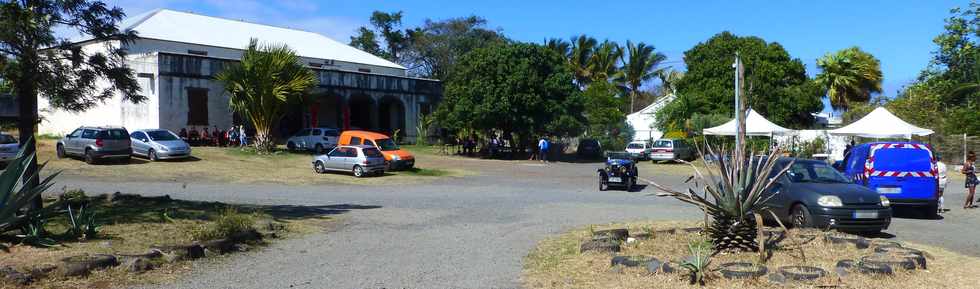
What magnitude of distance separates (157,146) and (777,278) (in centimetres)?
2604

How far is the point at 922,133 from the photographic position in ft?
82.4

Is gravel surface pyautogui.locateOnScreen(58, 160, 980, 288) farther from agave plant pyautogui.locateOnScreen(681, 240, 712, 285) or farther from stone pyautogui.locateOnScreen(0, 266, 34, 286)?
agave plant pyautogui.locateOnScreen(681, 240, 712, 285)

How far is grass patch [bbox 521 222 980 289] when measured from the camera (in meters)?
7.29

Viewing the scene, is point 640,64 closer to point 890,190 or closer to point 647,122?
point 647,122

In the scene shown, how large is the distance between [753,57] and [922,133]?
2377cm

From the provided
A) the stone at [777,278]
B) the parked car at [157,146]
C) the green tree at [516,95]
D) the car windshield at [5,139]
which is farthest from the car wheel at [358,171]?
the stone at [777,278]

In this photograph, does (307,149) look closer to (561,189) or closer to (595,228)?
(561,189)

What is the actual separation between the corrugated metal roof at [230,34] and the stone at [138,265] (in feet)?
113

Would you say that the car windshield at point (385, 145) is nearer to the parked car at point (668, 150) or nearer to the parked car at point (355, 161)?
the parked car at point (355, 161)

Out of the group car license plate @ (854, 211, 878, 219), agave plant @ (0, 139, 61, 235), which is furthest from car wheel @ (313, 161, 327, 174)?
car license plate @ (854, 211, 878, 219)

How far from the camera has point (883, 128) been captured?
25.2 meters

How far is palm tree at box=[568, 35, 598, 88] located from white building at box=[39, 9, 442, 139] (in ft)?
63.3

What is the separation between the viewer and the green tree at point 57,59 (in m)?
11.0

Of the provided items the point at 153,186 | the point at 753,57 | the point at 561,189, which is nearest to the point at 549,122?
the point at 561,189
